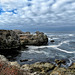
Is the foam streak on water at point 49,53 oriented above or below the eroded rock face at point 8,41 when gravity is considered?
below

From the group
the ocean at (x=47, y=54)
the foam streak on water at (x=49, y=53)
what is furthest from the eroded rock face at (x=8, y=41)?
the foam streak on water at (x=49, y=53)

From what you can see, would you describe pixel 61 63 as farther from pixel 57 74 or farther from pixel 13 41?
pixel 13 41

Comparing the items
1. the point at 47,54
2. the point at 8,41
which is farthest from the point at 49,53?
the point at 8,41

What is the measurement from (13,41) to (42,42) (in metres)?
23.4

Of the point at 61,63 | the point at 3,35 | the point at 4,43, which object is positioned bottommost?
the point at 61,63

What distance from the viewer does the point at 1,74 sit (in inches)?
333

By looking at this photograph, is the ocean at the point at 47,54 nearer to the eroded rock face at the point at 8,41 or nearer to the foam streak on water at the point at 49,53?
the foam streak on water at the point at 49,53

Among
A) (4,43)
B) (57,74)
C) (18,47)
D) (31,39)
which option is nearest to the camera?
(57,74)

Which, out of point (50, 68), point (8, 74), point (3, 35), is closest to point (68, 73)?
point (50, 68)

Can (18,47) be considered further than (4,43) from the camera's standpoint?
Yes

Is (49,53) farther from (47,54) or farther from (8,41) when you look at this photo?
(8,41)

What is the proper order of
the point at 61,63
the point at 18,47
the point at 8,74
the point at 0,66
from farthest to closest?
the point at 18,47 < the point at 61,63 < the point at 0,66 < the point at 8,74

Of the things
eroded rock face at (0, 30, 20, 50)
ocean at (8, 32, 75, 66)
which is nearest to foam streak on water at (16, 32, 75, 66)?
ocean at (8, 32, 75, 66)

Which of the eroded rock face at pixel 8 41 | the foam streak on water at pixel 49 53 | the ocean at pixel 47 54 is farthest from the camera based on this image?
the eroded rock face at pixel 8 41
